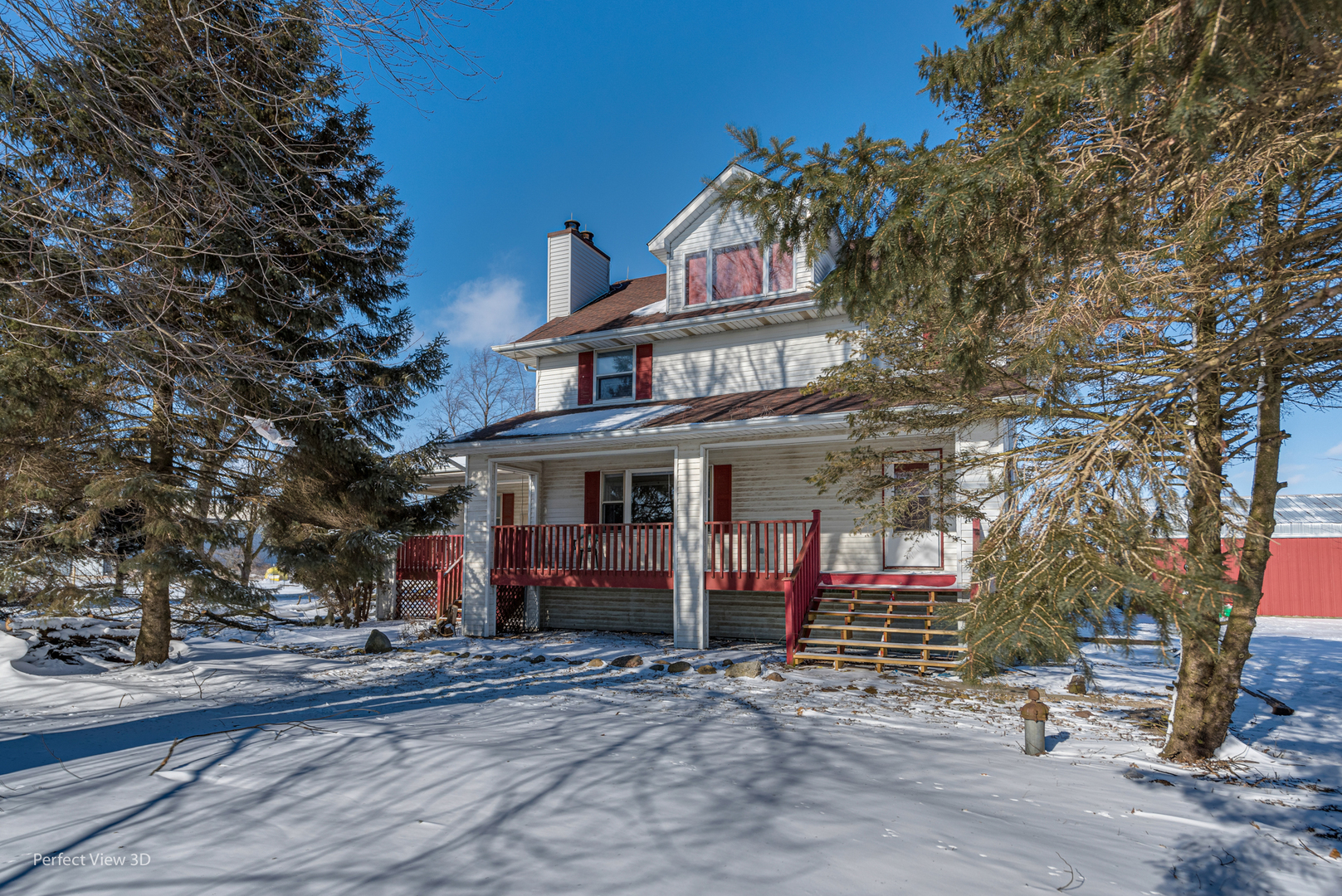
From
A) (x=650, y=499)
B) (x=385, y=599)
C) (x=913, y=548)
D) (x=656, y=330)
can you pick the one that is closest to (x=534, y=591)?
(x=650, y=499)

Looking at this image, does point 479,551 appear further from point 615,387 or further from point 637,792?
point 637,792

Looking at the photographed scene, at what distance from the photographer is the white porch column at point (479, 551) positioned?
44.0ft

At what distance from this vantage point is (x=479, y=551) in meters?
13.5

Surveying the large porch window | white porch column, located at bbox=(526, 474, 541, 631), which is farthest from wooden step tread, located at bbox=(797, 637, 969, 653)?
white porch column, located at bbox=(526, 474, 541, 631)

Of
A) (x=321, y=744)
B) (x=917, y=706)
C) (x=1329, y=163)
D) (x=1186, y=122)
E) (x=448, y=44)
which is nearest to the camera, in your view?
(x=1186, y=122)

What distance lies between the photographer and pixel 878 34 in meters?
9.63

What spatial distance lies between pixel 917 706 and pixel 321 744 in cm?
613

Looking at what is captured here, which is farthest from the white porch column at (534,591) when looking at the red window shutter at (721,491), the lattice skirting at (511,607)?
the red window shutter at (721,491)

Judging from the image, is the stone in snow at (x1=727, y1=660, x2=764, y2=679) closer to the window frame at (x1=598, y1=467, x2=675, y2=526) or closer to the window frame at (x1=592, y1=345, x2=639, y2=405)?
the window frame at (x1=598, y1=467, x2=675, y2=526)

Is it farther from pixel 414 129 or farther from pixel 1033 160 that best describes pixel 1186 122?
pixel 414 129

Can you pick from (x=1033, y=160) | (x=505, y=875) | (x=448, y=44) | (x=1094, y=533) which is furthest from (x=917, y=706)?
(x=448, y=44)

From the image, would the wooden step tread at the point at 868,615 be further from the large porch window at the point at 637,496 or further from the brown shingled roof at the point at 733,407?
the large porch window at the point at 637,496

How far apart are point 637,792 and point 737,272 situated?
450 inches

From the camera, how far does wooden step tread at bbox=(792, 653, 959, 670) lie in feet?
31.2
